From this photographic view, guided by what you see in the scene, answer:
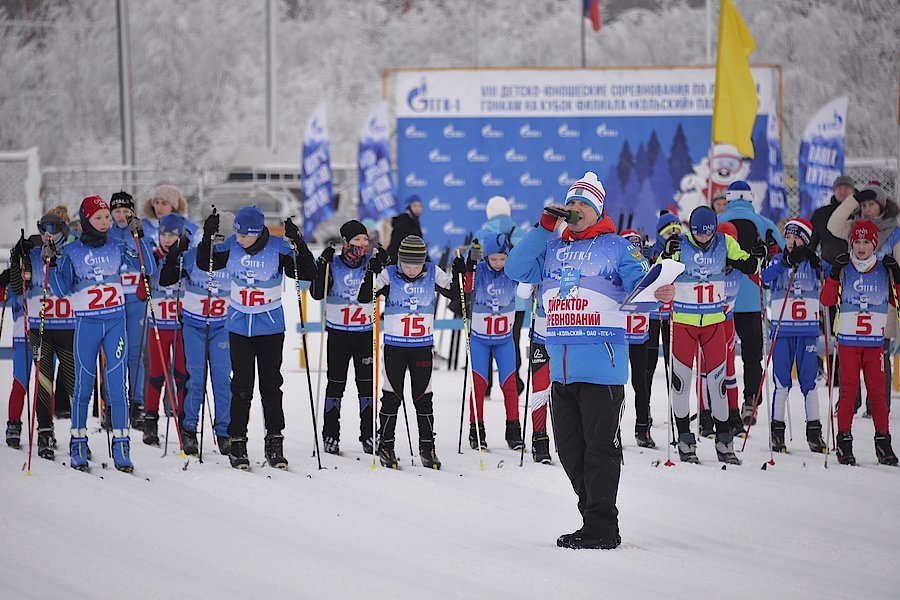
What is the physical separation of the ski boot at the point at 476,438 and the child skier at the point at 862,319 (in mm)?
2488

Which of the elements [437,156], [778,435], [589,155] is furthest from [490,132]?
[778,435]

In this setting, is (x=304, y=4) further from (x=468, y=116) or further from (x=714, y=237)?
(x=714, y=237)

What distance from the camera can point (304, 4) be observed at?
60.3m

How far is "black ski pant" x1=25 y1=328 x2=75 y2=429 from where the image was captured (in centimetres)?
859


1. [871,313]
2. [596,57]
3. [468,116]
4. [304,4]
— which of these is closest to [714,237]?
[871,313]

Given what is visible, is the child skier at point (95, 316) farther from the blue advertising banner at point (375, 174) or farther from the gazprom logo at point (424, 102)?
the blue advertising banner at point (375, 174)

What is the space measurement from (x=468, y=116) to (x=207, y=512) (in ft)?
50.6

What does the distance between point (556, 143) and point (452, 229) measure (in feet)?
8.01

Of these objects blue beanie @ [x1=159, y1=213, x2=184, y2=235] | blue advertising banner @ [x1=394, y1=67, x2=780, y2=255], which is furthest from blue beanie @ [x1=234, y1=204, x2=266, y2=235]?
blue advertising banner @ [x1=394, y1=67, x2=780, y2=255]

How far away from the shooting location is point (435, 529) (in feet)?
21.7

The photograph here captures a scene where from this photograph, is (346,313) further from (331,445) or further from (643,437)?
(643,437)

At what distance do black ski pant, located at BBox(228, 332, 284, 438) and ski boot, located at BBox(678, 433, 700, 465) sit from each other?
9.17ft

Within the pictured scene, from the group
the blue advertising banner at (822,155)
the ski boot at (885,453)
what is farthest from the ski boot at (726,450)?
the blue advertising banner at (822,155)

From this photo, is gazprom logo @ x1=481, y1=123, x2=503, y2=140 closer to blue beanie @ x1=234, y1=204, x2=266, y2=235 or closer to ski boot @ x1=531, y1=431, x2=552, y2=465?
ski boot @ x1=531, y1=431, x2=552, y2=465
